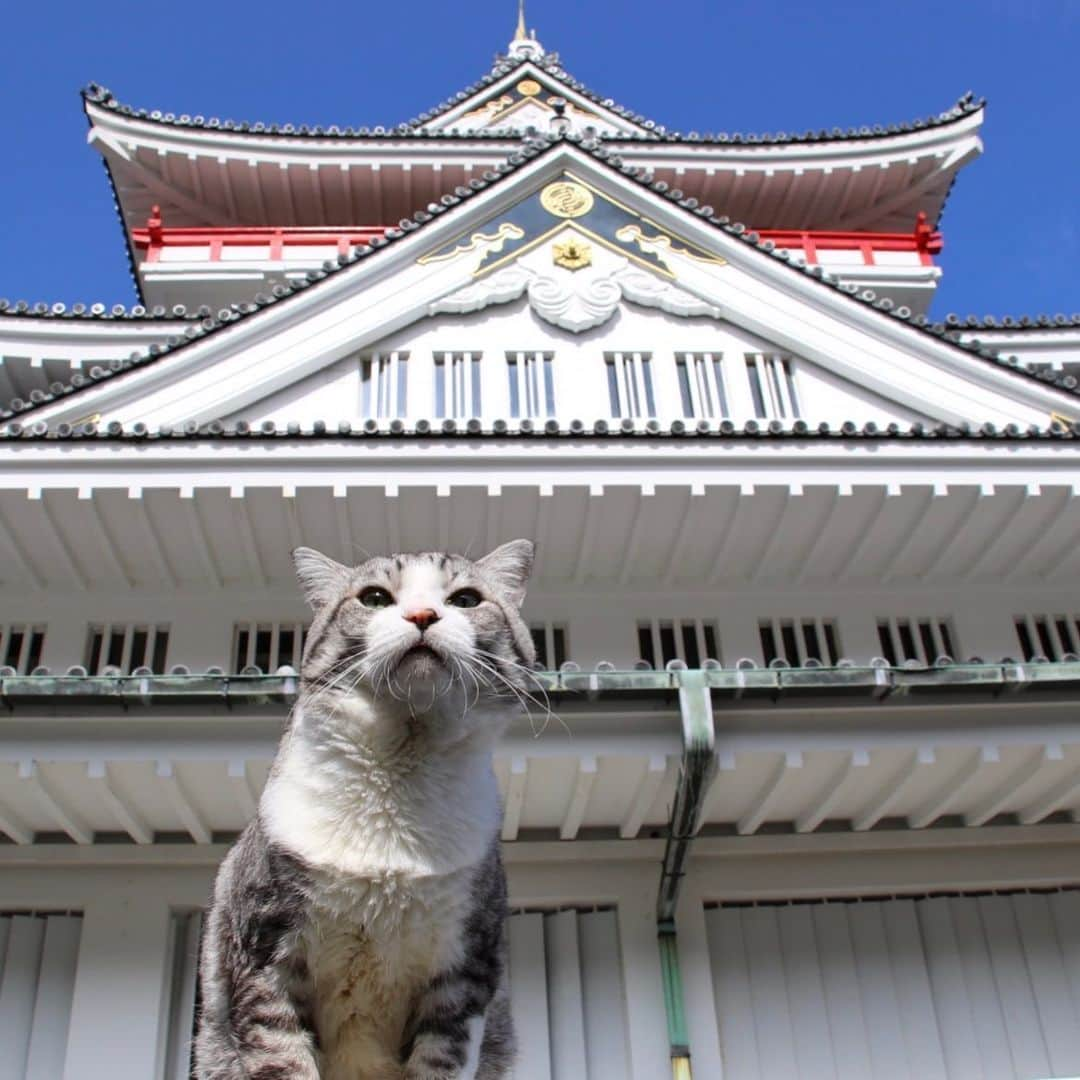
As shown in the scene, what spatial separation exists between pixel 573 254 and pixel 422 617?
8.65 m

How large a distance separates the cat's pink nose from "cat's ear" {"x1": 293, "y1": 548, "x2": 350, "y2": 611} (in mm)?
472

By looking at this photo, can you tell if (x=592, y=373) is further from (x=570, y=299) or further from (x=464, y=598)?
(x=464, y=598)

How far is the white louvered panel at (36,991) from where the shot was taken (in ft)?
21.4

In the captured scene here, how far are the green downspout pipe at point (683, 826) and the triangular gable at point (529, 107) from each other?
14.7 m

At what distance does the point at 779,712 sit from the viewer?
5906 mm

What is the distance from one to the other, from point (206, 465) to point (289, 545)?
36.7 inches

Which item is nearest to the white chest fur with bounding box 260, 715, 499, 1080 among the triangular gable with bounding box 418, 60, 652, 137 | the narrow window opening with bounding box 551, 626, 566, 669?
the narrow window opening with bounding box 551, 626, 566, 669

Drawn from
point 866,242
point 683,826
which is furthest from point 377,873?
point 866,242

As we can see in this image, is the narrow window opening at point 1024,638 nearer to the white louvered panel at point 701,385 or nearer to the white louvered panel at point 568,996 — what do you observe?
the white louvered panel at point 701,385

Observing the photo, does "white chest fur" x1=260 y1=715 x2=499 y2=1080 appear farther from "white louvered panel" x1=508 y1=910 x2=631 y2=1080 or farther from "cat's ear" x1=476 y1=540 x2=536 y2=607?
"white louvered panel" x1=508 y1=910 x2=631 y2=1080

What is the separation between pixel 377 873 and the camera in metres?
2.48

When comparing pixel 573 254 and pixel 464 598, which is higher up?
pixel 573 254

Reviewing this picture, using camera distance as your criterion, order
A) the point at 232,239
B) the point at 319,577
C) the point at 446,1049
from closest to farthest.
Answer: the point at 446,1049
the point at 319,577
the point at 232,239

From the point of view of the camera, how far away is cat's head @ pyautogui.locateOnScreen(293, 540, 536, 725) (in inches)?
99.8
